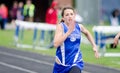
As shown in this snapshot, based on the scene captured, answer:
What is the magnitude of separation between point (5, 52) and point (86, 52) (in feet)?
10.6

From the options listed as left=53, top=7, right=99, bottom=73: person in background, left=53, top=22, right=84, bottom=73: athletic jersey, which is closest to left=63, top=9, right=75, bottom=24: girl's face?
left=53, top=7, right=99, bottom=73: person in background

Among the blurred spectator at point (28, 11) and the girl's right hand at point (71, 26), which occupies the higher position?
the girl's right hand at point (71, 26)

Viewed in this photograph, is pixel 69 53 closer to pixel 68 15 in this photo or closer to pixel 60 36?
pixel 60 36

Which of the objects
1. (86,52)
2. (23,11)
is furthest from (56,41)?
(23,11)

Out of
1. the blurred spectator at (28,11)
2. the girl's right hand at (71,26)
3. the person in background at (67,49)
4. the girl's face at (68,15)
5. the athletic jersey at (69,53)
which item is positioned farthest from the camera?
the blurred spectator at (28,11)

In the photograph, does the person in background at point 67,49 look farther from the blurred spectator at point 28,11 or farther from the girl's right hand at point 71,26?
the blurred spectator at point 28,11

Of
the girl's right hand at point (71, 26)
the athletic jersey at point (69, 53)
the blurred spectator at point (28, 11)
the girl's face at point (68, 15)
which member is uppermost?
the girl's face at point (68, 15)

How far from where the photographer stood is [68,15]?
8.42m

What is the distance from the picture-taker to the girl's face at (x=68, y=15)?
27.4 feet

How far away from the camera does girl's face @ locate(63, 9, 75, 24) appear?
8.37m

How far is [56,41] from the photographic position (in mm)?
8336

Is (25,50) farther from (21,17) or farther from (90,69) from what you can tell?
(21,17)

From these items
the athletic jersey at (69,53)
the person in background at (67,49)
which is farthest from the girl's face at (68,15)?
the athletic jersey at (69,53)

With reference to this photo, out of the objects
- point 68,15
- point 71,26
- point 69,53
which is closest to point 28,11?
point 69,53
